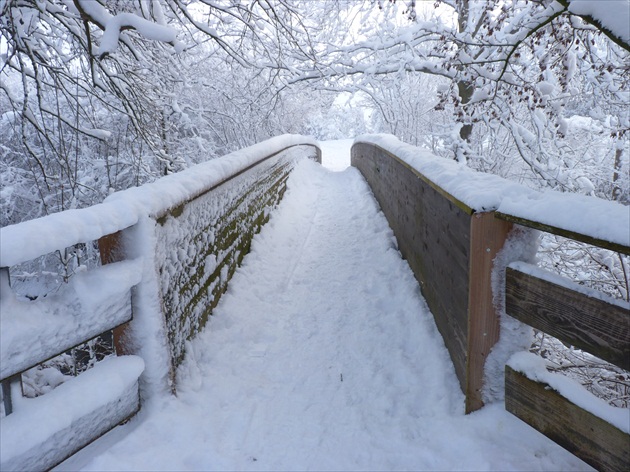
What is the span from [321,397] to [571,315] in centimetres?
165

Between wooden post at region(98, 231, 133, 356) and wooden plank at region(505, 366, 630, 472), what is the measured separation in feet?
6.82

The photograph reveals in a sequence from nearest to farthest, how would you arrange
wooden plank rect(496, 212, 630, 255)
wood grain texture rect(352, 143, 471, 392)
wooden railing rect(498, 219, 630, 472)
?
wooden plank rect(496, 212, 630, 255) < wooden railing rect(498, 219, 630, 472) < wood grain texture rect(352, 143, 471, 392)

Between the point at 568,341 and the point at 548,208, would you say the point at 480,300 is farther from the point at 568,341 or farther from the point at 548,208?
the point at 548,208

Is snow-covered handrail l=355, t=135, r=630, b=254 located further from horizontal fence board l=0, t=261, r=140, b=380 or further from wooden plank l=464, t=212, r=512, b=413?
horizontal fence board l=0, t=261, r=140, b=380

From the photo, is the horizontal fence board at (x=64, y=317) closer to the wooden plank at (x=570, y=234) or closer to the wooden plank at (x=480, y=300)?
the wooden plank at (x=480, y=300)

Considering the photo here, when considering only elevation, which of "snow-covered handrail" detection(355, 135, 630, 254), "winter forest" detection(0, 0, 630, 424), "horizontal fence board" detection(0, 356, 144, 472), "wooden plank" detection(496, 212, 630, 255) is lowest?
"horizontal fence board" detection(0, 356, 144, 472)

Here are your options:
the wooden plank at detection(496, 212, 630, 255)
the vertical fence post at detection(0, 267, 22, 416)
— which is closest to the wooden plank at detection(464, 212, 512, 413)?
the wooden plank at detection(496, 212, 630, 255)

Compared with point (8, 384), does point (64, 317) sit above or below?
above

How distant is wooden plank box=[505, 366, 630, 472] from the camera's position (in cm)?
170

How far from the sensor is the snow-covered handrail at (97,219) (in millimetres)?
1582

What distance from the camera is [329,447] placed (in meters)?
2.40

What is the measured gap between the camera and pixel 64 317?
1794 millimetres

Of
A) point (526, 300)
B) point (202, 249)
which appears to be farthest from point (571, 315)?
point (202, 249)

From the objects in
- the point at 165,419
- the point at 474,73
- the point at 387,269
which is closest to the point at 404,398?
the point at 165,419
